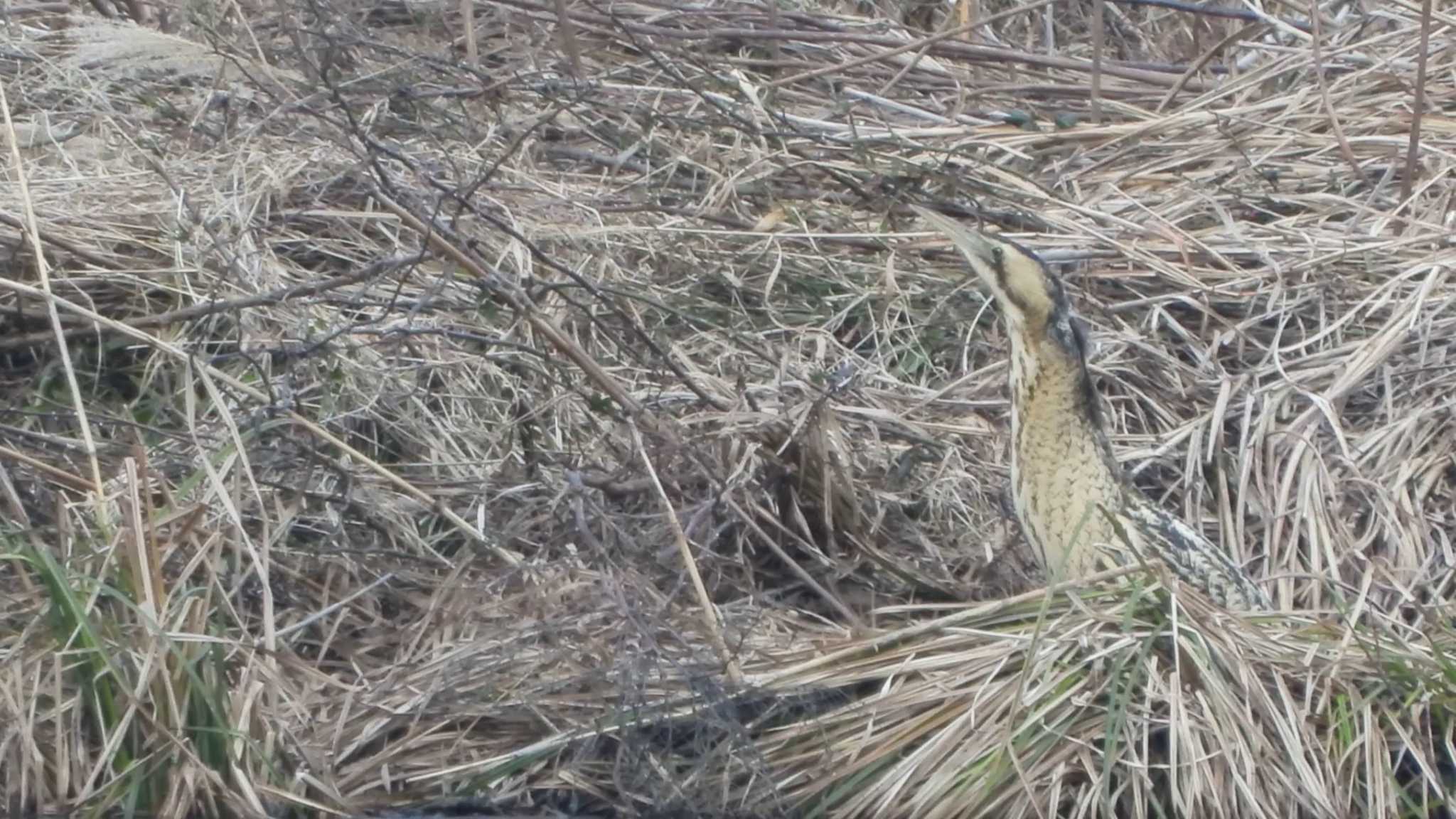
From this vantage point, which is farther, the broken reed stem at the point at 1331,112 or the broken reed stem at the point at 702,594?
the broken reed stem at the point at 1331,112

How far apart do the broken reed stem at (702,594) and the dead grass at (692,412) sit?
13 millimetres

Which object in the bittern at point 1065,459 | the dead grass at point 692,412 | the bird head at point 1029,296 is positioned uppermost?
the bird head at point 1029,296

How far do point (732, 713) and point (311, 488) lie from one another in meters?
1.18

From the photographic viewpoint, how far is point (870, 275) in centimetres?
523

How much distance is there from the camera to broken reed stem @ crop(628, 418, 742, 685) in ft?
11.8

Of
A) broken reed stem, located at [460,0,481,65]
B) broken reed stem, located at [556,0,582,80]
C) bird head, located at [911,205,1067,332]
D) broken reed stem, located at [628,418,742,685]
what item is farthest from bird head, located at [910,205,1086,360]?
broken reed stem, located at [460,0,481,65]

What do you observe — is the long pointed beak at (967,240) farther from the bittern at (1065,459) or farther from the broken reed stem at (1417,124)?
the broken reed stem at (1417,124)

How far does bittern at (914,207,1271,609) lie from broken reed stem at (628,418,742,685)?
667mm

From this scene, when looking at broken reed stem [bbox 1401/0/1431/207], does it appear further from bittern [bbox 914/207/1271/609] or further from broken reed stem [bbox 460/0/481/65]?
broken reed stem [bbox 460/0/481/65]

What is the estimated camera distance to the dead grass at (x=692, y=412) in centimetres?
347

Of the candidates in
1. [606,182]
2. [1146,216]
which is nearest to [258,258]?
[606,182]

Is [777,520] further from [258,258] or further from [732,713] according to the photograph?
[258,258]

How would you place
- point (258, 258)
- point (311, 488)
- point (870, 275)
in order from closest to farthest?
point (311, 488)
point (258, 258)
point (870, 275)

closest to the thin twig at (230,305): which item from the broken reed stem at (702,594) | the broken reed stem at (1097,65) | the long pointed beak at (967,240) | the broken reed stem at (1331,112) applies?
the broken reed stem at (702,594)
